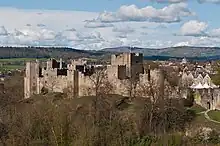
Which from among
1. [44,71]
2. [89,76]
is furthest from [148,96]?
[44,71]

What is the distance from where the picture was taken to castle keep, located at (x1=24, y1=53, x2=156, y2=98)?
4228 cm

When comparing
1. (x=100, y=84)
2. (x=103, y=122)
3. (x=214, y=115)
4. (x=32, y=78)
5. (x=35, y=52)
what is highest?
(x=35, y=52)

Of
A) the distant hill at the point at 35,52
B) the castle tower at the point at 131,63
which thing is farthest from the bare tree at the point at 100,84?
the distant hill at the point at 35,52

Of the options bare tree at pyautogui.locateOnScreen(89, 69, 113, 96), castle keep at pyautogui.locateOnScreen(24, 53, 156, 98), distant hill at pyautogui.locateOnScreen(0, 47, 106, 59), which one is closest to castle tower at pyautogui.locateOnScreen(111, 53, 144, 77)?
castle keep at pyautogui.locateOnScreen(24, 53, 156, 98)

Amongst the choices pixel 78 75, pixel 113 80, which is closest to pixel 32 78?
pixel 78 75

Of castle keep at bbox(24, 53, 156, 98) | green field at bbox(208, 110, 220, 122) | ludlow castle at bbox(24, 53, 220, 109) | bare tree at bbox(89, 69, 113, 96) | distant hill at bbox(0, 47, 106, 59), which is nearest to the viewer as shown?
green field at bbox(208, 110, 220, 122)

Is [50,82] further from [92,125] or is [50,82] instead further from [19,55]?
[19,55]

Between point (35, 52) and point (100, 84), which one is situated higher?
point (35, 52)

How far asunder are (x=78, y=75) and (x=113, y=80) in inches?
184

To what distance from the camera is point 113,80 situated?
4269cm

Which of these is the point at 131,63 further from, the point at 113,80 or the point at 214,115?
the point at 214,115

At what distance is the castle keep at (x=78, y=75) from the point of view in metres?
42.3

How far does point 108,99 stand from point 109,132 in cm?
995

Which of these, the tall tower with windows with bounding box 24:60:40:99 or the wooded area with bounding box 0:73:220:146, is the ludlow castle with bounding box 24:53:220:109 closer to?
the tall tower with windows with bounding box 24:60:40:99
